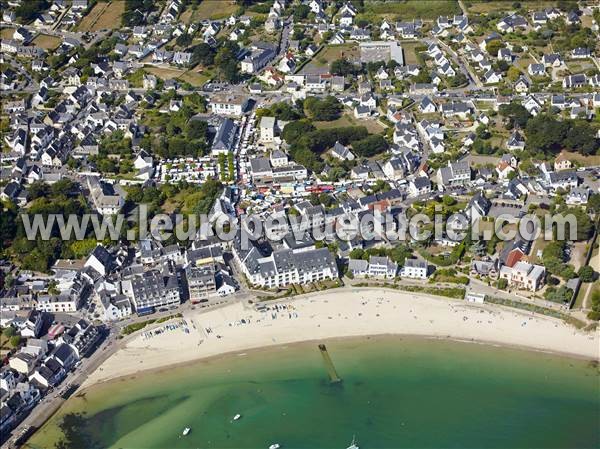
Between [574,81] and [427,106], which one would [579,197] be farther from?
[574,81]

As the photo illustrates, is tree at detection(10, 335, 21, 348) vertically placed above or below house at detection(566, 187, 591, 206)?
below

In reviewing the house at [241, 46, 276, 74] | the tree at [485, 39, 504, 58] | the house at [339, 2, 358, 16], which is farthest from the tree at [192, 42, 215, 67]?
the tree at [485, 39, 504, 58]

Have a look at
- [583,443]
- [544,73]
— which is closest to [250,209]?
[583,443]

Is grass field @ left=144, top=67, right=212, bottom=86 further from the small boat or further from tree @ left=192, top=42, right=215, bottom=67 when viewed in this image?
the small boat

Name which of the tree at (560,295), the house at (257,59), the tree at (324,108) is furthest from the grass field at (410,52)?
the tree at (560,295)

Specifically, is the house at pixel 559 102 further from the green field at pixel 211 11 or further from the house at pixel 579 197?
the green field at pixel 211 11

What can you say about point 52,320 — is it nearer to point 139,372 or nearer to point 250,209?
point 139,372
